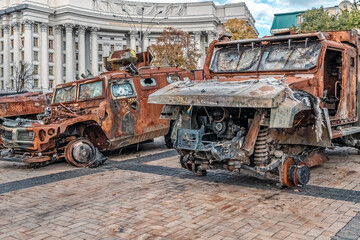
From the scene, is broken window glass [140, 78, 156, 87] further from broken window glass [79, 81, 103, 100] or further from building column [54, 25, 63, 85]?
building column [54, 25, 63, 85]

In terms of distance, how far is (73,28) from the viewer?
72.2m

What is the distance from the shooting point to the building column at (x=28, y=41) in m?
66.9

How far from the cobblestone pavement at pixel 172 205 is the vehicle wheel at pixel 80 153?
1.58 feet

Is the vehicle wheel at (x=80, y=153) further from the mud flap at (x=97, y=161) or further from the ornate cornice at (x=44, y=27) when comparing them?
the ornate cornice at (x=44, y=27)

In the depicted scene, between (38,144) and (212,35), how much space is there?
226ft

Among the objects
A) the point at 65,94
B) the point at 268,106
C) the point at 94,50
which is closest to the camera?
the point at 268,106

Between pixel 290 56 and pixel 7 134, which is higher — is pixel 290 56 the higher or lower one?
the higher one

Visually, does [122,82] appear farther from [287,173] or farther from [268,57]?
[287,173]

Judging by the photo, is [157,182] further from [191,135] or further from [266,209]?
[266,209]

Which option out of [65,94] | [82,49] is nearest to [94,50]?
[82,49]

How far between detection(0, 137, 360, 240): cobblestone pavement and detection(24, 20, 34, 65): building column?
204 feet

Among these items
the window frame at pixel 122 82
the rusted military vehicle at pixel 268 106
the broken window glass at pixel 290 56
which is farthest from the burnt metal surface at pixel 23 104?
the broken window glass at pixel 290 56

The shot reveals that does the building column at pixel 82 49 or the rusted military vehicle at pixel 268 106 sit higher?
the building column at pixel 82 49

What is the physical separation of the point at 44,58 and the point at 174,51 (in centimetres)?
2804
